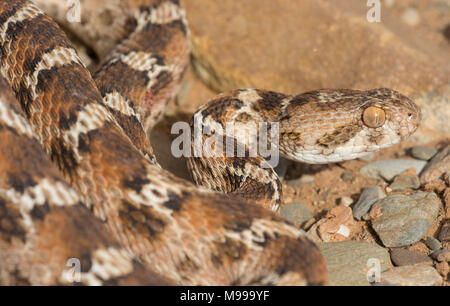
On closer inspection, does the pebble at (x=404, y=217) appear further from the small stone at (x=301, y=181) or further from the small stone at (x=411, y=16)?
the small stone at (x=411, y=16)

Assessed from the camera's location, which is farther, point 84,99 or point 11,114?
point 84,99

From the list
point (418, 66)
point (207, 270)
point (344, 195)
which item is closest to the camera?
point (207, 270)

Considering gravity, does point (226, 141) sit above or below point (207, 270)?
above

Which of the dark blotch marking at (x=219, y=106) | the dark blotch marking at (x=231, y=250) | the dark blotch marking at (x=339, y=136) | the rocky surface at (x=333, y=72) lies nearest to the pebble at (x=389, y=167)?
the rocky surface at (x=333, y=72)

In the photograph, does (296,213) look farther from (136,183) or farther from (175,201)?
(136,183)

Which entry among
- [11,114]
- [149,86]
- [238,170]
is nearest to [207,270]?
[238,170]

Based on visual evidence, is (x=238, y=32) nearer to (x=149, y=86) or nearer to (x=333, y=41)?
(x=333, y=41)
